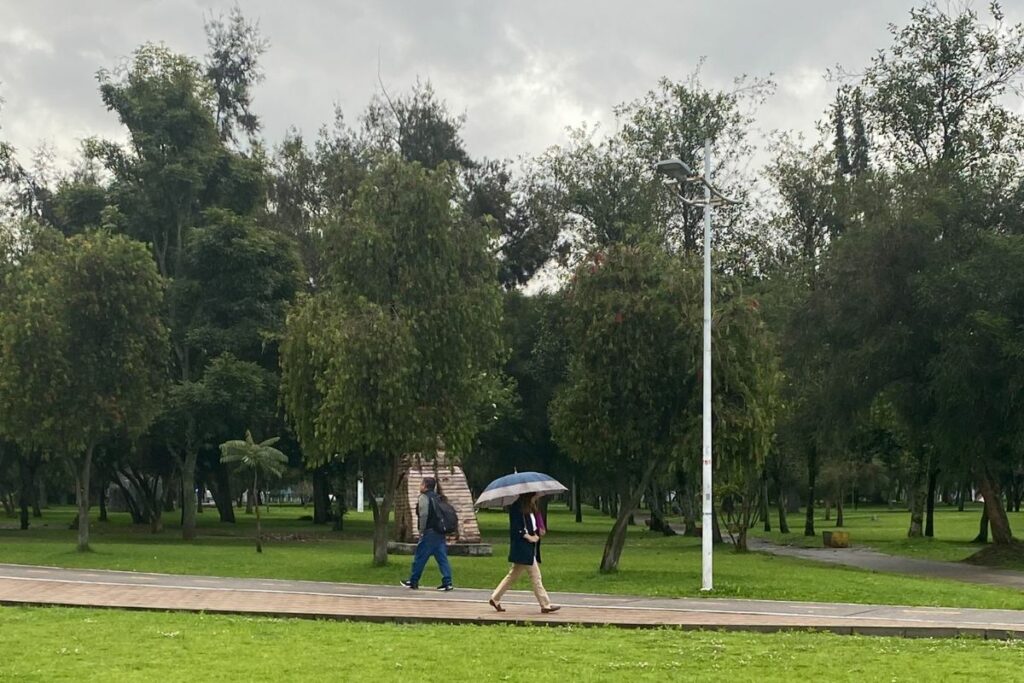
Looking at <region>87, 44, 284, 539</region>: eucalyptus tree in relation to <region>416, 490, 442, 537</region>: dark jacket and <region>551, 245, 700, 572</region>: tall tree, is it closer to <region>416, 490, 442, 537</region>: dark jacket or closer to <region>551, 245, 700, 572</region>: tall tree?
<region>551, 245, 700, 572</region>: tall tree

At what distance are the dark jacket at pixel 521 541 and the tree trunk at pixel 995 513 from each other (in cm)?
2107

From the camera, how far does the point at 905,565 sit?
95.9 feet

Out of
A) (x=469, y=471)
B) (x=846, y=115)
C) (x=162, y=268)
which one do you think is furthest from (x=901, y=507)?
(x=162, y=268)

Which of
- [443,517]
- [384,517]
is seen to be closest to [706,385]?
[443,517]

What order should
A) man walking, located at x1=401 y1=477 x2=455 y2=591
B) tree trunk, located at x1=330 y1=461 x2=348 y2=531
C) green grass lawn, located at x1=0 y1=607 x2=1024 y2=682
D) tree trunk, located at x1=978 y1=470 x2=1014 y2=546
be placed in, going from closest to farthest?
green grass lawn, located at x1=0 y1=607 x2=1024 y2=682 → man walking, located at x1=401 y1=477 x2=455 y2=591 → tree trunk, located at x1=978 y1=470 x2=1014 y2=546 → tree trunk, located at x1=330 y1=461 x2=348 y2=531

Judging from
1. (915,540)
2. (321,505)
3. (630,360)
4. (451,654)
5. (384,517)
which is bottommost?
(915,540)

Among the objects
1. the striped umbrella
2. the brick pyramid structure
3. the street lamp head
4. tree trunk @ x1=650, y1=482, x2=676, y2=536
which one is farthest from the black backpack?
tree trunk @ x1=650, y1=482, x2=676, y2=536

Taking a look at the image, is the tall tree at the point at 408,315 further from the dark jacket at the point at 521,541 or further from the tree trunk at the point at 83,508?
the dark jacket at the point at 521,541

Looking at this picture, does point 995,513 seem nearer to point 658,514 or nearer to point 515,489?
point 658,514

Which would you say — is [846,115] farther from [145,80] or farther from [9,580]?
[9,580]

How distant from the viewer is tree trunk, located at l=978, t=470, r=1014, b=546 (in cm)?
3145

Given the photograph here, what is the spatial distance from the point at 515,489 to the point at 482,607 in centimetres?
174

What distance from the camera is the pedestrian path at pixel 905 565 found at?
2478 centimetres

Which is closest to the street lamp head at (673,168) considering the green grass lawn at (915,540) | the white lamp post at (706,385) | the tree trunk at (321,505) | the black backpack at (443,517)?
the white lamp post at (706,385)
